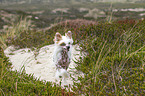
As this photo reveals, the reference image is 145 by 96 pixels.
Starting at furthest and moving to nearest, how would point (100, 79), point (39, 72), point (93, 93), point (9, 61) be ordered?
point (9, 61) → point (39, 72) → point (100, 79) → point (93, 93)

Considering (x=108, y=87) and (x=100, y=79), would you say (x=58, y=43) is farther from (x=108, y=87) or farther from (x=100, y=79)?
(x=108, y=87)

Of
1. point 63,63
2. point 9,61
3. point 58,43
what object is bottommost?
point 9,61

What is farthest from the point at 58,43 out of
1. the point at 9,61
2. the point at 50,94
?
the point at 9,61

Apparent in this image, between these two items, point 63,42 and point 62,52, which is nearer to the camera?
point 63,42

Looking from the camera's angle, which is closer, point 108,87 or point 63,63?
point 108,87

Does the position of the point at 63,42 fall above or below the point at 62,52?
above

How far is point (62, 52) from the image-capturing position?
5.38m

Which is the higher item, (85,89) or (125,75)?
(125,75)

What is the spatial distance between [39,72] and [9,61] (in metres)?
2.70

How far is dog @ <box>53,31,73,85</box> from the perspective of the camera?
5004 millimetres

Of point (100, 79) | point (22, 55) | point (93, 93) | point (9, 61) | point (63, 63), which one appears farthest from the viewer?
point (22, 55)

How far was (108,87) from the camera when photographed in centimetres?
489

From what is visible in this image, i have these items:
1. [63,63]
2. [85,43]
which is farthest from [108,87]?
[85,43]

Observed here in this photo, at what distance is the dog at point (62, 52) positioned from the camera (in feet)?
16.4
